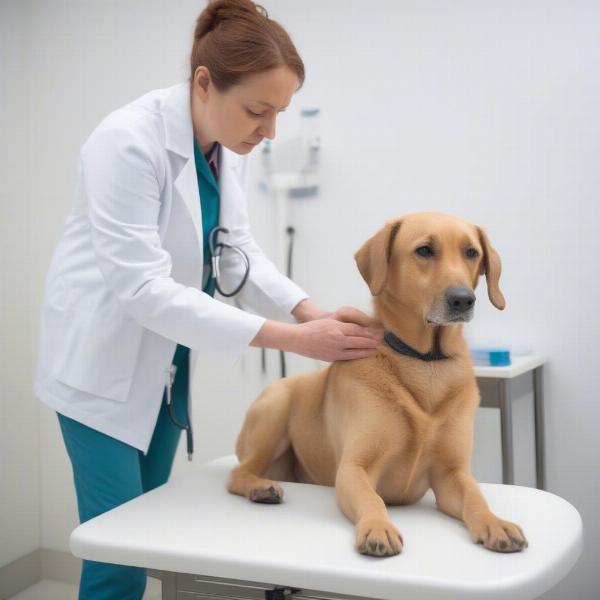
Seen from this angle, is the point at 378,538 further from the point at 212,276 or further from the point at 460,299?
the point at 212,276

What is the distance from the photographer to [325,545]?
1.00 meters

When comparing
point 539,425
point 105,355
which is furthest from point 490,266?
point 539,425

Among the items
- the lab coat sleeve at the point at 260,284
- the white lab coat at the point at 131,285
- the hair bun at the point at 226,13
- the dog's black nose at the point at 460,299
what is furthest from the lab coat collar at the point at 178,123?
the dog's black nose at the point at 460,299

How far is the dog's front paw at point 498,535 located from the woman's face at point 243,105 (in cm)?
83

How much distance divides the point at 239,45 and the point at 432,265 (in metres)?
0.53

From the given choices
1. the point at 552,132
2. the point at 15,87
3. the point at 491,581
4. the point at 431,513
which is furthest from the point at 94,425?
the point at 15,87

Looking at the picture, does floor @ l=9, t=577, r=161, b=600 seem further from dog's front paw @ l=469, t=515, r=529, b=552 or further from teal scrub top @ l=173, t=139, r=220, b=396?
dog's front paw @ l=469, t=515, r=529, b=552

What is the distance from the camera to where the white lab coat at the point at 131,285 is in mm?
1277

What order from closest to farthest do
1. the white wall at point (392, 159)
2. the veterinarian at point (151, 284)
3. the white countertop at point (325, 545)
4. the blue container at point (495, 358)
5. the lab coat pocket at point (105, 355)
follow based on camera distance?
the white countertop at point (325, 545) → the veterinarian at point (151, 284) → the lab coat pocket at point (105, 355) → the blue container at point (495, 358) → the white wall at point (392, 159)

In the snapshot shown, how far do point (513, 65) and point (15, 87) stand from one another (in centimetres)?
201

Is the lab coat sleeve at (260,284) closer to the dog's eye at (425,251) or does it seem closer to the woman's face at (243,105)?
the woman's face at (243,105)

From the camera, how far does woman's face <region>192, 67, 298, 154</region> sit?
1.34 meters

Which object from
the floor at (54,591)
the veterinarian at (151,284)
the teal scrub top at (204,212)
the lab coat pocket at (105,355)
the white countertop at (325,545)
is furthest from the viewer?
the floor at (54,591)

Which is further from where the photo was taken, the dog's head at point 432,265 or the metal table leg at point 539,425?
the metal table leg at point 539,425
